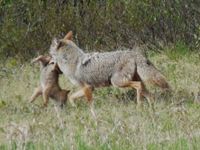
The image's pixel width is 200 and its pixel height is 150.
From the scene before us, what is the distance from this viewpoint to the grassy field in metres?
6.49

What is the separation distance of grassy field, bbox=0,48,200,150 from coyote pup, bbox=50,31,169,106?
0.20 meters

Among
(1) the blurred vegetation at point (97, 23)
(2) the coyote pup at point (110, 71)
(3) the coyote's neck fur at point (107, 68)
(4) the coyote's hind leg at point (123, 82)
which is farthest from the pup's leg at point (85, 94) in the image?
(1) the blurred vegetation at point (97, 23)

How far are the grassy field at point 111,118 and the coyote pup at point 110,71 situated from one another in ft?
0.67

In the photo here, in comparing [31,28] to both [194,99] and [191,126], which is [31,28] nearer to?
[194,99]

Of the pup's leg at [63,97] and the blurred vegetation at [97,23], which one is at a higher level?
the blurred vegetation at [97,23]

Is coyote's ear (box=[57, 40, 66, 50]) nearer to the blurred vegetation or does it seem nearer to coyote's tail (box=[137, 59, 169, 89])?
coyote's tail (box=[137, 59, 169, 89])

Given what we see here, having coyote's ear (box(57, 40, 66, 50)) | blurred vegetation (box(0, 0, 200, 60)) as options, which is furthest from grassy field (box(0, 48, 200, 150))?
blurred vegetation (box(0, 0, 200, 60))

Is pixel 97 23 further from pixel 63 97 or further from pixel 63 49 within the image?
pixel 63 97

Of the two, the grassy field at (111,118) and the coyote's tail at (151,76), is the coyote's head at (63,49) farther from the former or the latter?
the coyote's tail at (151,76)

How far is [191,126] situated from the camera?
728 cm

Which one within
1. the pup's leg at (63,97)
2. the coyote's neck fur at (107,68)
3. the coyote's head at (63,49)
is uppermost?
the coyote's head at (63,49)

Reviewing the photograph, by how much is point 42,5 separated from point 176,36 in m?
3.54

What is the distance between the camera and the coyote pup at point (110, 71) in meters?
10.4

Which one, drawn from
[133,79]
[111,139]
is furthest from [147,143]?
[133,79]
